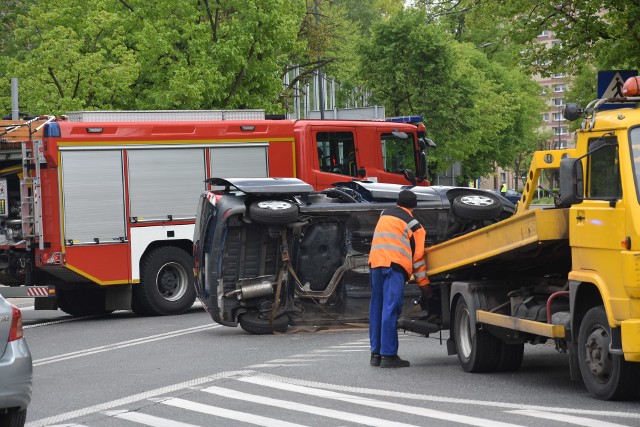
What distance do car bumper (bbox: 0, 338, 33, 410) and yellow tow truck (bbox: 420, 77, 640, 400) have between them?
3.98m

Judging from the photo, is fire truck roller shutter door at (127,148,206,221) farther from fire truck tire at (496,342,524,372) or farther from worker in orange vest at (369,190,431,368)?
fire truck tire at (496,342,524,372)

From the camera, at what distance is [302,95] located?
5425 centimetres

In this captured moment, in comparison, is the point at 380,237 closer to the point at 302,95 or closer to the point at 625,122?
the point at 625,122

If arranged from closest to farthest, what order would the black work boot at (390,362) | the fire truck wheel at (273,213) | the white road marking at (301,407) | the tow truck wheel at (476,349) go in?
1. the white road marking at (301,407)
2. the tow truck wheel at (476,349)
3. the black work boot at (390,362)
4. the fire truck wheel at (273,213)

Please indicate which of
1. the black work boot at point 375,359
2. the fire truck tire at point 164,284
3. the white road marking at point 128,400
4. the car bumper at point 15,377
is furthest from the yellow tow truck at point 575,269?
the fire truck tire at point 164,284

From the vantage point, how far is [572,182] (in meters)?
9.88

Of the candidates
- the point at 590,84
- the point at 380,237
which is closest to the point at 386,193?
the point at 380,237

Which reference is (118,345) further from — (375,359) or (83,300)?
(83,300)

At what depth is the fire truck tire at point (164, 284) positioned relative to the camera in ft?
65.1

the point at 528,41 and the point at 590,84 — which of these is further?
the point at 590,84

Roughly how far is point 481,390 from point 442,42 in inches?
1582

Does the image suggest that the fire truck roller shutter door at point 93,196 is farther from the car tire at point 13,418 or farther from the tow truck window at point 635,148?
the tow truck window at point 635,148

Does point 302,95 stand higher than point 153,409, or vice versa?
point 302,95

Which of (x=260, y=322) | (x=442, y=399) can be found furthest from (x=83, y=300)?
(x=442, y=399)
